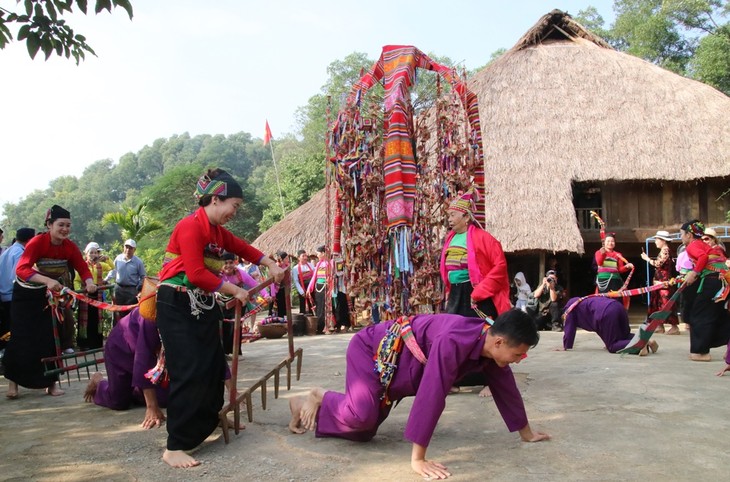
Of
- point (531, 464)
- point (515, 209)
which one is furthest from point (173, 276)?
point (515, 209)

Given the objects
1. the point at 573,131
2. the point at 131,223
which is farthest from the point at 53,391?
the point at 573,131

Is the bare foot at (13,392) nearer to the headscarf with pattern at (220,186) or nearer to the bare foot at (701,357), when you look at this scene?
the headscarf with pattern at (220,186)

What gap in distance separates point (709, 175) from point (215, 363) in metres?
14.6

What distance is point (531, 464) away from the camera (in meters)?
3.55

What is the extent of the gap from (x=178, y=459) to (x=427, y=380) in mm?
1578

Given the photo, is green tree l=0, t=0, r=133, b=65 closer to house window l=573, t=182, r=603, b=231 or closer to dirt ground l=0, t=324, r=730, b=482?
dirt ground l=0, t=324, r=730, b=482

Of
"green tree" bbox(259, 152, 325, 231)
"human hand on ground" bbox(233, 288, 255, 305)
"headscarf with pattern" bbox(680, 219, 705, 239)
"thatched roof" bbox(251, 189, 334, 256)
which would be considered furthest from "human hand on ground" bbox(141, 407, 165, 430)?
"green tree" bbox(259, 152, 325, 231)

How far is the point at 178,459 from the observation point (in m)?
3.77

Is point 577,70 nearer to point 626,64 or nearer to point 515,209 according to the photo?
point 626,64

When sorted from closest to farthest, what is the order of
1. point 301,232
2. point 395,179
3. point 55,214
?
point 395,179
point 55,214
point 301,232

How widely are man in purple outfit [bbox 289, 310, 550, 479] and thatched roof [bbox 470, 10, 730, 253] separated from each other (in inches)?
424

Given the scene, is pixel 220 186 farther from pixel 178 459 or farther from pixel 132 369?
pixel 132 369

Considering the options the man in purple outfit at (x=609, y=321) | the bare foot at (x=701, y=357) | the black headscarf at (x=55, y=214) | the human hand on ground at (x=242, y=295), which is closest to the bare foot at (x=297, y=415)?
the human hand on ground at (x=242, y=295)

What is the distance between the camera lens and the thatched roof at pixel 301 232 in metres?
17.1
